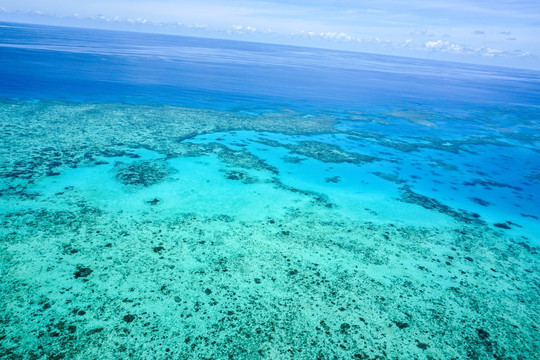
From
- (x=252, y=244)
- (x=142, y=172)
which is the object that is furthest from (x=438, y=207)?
(x=142, y=172)

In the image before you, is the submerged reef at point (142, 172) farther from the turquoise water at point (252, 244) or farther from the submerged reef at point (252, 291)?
the submerged reef at point (252, 291)

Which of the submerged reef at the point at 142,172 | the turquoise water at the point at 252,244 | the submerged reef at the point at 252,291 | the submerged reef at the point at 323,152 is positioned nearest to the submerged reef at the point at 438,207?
the turquoise water at the point at 252,244

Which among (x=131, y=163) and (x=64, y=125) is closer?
(x=131, y=163)

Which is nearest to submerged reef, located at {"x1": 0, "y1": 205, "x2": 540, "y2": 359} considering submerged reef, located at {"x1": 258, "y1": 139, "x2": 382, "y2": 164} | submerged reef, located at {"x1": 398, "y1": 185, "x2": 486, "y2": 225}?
submerged reef, located at {"x1": 398, "y1": 185, "x2": 486, "y2": 225}

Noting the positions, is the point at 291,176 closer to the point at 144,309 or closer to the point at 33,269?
the point at 144,309

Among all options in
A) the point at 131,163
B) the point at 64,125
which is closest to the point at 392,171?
the point at 131,163

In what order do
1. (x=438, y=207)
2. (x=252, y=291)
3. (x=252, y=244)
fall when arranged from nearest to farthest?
(x=252, y=291)
(x=252, y=244)
(x=438, y=207)

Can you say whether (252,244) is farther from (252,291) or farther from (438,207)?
(438,207)

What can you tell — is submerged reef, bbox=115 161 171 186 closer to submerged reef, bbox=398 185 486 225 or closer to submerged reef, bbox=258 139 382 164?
submerged reef, bbox=258 139 382 164

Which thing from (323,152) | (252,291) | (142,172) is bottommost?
(252,291)
